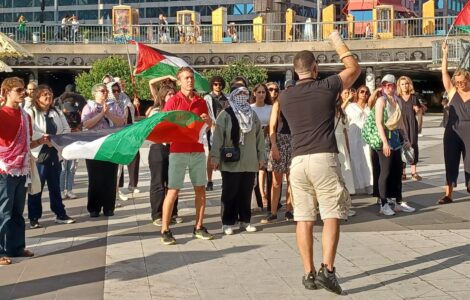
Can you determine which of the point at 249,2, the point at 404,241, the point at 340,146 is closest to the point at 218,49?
the point at 340,146

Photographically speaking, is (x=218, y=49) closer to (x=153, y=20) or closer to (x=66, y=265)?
(x=66, y=265)

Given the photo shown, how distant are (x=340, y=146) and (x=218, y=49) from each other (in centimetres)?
3236

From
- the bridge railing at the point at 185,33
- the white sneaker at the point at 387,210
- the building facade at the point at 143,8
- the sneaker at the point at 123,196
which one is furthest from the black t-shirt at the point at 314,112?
the building facade at the point at 143,8

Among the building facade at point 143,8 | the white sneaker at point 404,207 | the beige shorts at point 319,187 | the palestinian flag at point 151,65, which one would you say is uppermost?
the building facade at point 143,8

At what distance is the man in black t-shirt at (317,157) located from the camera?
638 cm

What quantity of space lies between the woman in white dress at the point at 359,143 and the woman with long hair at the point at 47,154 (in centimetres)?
450

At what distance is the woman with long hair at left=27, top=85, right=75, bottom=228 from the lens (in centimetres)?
973

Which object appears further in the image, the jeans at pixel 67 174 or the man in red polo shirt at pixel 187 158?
the jeans at pixel 67 174

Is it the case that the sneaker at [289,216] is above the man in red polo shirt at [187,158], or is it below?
below

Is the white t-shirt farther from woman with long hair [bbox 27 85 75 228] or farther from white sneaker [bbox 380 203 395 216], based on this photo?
woman with long hair [bbox 27 85 75 228]

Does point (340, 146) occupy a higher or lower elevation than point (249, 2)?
lower

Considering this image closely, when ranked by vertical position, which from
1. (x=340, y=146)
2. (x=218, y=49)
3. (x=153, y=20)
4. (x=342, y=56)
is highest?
(x=153, y=20)

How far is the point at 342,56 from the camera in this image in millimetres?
6398

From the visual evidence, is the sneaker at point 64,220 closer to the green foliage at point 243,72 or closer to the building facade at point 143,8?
the green foliage at point 243,72
